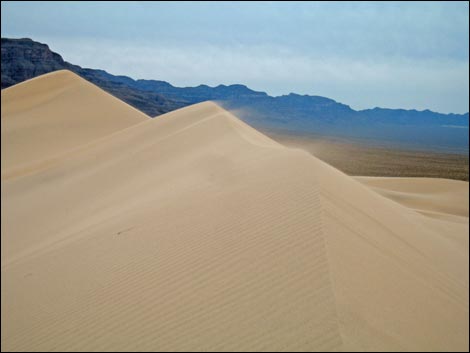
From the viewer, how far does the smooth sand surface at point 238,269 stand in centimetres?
340

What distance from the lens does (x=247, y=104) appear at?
593 ft

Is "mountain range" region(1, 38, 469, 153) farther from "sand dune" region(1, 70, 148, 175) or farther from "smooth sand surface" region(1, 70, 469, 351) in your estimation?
"smooth sand surface" region(1, 70, 469, 351)

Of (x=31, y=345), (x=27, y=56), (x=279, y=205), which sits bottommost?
(x=31, y=345)

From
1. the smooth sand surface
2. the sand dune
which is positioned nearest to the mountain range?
the sand dune

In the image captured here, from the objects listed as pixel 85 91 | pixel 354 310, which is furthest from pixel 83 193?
pixel 85 91

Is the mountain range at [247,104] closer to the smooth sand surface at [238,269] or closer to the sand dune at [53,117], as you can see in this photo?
the sand dune at [53,117]

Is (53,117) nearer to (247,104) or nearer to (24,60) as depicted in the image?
(24,60)

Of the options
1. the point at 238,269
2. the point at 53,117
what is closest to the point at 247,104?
the point at 53,117

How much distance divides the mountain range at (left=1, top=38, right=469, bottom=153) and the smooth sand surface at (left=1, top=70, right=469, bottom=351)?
65.8 metres

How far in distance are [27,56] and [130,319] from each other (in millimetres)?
79887

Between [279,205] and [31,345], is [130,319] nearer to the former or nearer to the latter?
[31,345]

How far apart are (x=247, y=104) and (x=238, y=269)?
589ft

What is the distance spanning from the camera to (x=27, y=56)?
238ft

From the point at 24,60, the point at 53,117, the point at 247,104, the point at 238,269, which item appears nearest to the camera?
the point at 238,269
